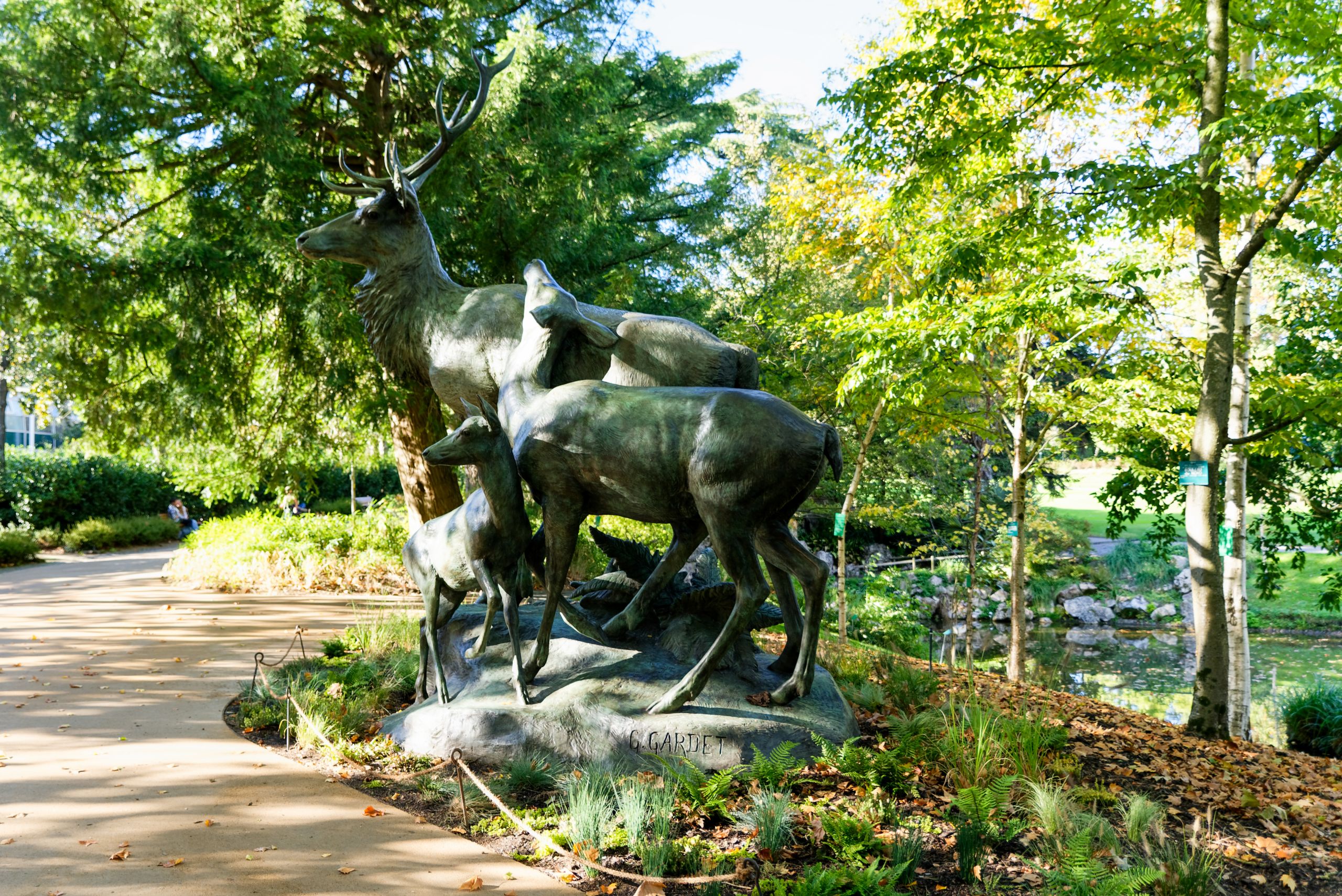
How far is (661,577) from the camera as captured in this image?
5531mm

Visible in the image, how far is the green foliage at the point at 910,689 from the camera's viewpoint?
652 centimetres

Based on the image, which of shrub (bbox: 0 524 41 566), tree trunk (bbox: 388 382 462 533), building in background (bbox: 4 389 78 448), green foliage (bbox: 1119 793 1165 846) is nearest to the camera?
green foliage (bbox: 1119 793 1165 846)

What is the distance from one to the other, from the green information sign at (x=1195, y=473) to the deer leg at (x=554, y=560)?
15.9 feet

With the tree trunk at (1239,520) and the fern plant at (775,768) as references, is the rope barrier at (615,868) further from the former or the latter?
the tree trunk at (1239,520)

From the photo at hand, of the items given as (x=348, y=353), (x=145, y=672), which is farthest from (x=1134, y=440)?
(x=145, y=672)

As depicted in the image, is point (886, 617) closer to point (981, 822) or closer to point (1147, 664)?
point (1147, 664)

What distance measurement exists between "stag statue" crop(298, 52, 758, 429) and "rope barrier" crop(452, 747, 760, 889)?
103 inches

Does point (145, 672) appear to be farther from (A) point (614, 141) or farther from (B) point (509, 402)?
(A) point (614, 141)

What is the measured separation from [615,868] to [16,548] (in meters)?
16.5

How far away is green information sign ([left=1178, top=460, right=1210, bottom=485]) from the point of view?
22.3 ft

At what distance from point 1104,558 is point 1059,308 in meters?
18.4

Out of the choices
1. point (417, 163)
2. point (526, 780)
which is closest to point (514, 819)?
point (526, 780)

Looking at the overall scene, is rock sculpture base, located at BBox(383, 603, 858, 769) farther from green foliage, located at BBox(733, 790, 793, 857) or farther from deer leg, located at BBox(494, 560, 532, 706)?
green foliage, located at BBox(733, 790, 793, 857)

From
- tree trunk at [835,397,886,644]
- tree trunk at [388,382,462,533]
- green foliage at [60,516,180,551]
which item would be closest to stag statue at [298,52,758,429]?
tree trunk at [388,382,462,533]
